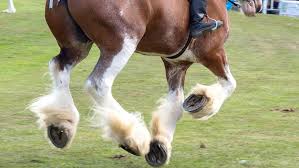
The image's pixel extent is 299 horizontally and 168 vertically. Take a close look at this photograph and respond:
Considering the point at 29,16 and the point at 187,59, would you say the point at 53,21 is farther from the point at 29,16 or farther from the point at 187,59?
the point at 29,16

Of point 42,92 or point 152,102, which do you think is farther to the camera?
point 42,92

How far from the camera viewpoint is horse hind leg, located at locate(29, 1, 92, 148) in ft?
19.9

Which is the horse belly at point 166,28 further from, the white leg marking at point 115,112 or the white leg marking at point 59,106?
the white leg marking at point 59,106

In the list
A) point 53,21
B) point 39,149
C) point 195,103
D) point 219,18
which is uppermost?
point 53,21

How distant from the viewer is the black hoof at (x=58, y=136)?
616 cm

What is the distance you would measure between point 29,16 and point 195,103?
16539 millimetres

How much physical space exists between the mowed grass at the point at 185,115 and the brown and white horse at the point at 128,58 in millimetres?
454

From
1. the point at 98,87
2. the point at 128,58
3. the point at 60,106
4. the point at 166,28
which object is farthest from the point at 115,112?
the point at 166,28

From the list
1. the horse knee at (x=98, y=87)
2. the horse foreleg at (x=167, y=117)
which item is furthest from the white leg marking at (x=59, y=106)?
the horse foreleg at (x=167, y=117)

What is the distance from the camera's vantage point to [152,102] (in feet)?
33.8

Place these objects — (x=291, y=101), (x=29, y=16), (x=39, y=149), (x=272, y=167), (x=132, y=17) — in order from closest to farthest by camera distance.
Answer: (x=132, y=17)
(x=272, y=167)
(x=39, y=149)
(x=291, y=101)
(x=29, y=16)

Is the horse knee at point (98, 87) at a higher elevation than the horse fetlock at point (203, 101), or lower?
higher

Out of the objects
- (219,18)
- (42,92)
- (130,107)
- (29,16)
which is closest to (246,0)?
(219,18)

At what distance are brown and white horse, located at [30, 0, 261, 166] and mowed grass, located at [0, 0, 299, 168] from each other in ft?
1.49
